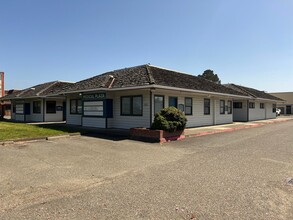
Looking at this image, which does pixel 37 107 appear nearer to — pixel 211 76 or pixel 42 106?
pixel 42 106

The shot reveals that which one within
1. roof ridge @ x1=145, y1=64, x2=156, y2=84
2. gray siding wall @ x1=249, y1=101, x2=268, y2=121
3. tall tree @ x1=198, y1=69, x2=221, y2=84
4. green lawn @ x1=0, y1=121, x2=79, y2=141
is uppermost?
tall tree @ x1=198, y1=69, x2=221, y2=84

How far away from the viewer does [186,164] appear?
27.9 feet

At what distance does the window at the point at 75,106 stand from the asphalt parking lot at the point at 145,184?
11.7m

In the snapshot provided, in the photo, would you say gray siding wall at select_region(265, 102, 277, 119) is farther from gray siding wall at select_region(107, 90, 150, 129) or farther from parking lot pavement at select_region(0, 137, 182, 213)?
parking lot pavement at select_region(0, 137, 182, 213)

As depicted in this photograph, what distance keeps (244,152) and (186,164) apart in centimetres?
349

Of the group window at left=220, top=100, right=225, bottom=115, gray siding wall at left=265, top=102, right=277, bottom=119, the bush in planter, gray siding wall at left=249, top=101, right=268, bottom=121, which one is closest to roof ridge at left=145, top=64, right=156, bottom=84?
the bush in planter

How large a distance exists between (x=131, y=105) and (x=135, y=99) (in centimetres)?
54

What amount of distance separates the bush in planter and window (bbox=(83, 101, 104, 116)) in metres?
5.73

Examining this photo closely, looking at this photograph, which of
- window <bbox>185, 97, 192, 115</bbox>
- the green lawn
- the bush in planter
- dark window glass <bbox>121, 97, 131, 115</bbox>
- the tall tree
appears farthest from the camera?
the tall tree

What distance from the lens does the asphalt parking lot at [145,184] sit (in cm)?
472

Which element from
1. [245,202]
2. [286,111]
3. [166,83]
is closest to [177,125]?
[166,83]

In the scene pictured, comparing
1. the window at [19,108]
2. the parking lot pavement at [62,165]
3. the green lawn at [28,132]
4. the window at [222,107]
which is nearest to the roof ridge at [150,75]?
the parking lot pavement at [62,165]

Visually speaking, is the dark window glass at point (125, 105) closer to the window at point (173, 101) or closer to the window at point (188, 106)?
the window at point (173, 101)

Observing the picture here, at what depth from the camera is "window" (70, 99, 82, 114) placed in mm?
22531
